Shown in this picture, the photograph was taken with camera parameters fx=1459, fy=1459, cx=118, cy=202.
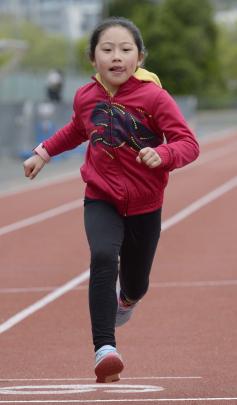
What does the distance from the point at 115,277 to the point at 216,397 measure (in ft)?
2.54

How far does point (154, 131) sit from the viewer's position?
740 cm

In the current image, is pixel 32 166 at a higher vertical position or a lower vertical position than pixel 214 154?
lower

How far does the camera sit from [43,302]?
482 inches

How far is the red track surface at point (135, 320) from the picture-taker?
301 inches

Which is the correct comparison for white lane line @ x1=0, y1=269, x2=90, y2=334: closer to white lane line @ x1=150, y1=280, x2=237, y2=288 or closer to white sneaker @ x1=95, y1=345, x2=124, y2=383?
white lane line @ x1=150, y1=280, x2=237, y2=288

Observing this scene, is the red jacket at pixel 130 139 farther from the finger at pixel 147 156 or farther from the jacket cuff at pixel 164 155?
the finger at pixel 147 156

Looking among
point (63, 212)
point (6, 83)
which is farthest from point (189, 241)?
point (6, 83)

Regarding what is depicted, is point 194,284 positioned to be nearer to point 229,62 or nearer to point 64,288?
point 64,288

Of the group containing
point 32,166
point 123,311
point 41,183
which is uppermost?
point 41,183

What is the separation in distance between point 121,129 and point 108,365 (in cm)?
120

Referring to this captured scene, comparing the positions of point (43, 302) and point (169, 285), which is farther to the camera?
point (169, 285)

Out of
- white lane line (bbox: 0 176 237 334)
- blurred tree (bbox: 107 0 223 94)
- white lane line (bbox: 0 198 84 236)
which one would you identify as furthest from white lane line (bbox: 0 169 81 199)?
blurred tree (bbox: 107 0 223 94)

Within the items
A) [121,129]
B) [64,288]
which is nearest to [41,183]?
[64,288]

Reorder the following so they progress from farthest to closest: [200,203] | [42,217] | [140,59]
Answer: [200,203] < [42,217] < [140,59]
